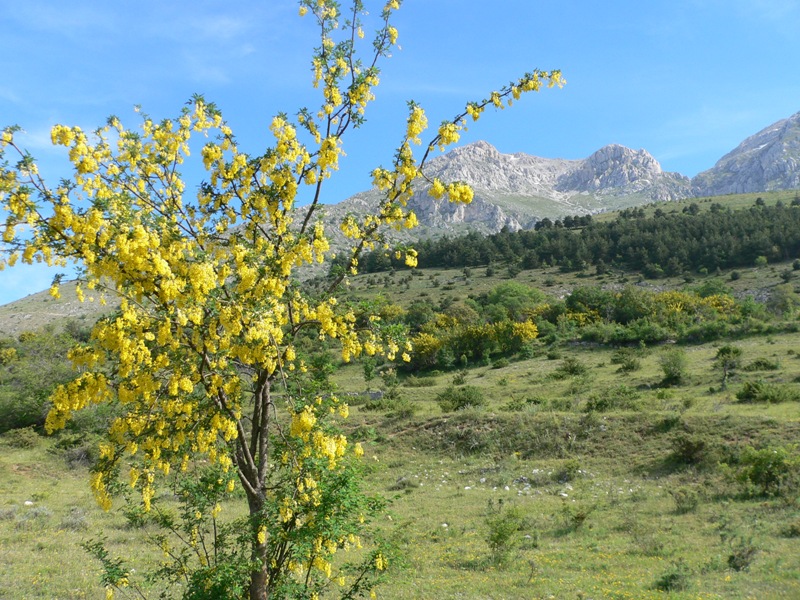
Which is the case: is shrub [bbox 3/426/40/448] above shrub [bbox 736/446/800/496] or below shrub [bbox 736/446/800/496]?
above

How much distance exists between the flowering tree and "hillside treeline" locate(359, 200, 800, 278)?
2416 inches

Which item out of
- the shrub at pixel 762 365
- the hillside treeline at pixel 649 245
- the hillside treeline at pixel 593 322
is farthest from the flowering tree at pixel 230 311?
the hillside treeline at pixel 649 245

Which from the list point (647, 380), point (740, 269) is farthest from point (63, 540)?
point (740, 269)

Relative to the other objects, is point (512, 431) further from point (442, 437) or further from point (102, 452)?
point (102, 452)

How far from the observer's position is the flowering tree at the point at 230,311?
4.25m

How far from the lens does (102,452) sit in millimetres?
5133

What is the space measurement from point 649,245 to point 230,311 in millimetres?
91745

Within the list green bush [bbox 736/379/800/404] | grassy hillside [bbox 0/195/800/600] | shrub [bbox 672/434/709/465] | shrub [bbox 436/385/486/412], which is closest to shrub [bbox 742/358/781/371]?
grassy hillside [bbox 0/195/800/600]

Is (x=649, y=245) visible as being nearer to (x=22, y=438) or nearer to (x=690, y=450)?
(x=690, y=450)

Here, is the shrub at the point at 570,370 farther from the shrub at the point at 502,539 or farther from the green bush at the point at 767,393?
the shrub at the point at 502,539

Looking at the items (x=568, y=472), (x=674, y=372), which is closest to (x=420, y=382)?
(x=674, y=372)

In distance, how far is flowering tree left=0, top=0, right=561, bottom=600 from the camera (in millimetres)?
4254

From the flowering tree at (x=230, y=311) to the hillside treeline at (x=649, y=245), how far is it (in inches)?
2416

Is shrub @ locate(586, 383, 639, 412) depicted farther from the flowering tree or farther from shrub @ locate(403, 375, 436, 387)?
the flowering tree
